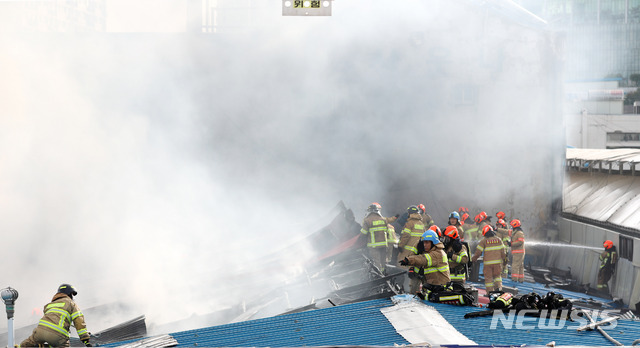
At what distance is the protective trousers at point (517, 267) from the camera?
9.84 m

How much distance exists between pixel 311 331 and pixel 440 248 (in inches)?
63.3

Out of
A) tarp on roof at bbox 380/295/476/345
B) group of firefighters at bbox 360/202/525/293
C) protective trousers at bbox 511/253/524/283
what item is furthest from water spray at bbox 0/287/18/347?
protective trousers at bbox 511/253/524/283

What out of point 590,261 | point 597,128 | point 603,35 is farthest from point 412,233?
point 603,35

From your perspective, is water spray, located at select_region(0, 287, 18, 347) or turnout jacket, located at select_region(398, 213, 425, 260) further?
turnout jacket, located at select_region(398, 213, 425, 260)

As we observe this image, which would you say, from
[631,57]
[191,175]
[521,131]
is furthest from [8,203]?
[631,57]

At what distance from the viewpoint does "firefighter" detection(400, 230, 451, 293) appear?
237 inches

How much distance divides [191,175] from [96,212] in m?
2.23

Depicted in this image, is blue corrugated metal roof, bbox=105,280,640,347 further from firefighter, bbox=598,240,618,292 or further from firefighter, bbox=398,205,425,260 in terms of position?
firefighter, bbox=598,240,618,292

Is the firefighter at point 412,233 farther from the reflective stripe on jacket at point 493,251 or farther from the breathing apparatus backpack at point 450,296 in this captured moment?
the breathing apparatus backpack at point 450,296

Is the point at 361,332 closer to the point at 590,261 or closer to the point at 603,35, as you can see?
Result: the point at 590,261

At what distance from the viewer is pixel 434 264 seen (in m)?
6.07

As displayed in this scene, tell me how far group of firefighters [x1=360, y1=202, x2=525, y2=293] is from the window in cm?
159

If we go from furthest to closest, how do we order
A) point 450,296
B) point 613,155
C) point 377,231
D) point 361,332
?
point 613,155 < point 377,231 < point 450,296 < point 361,332

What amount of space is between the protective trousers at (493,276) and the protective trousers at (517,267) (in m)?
1.73
